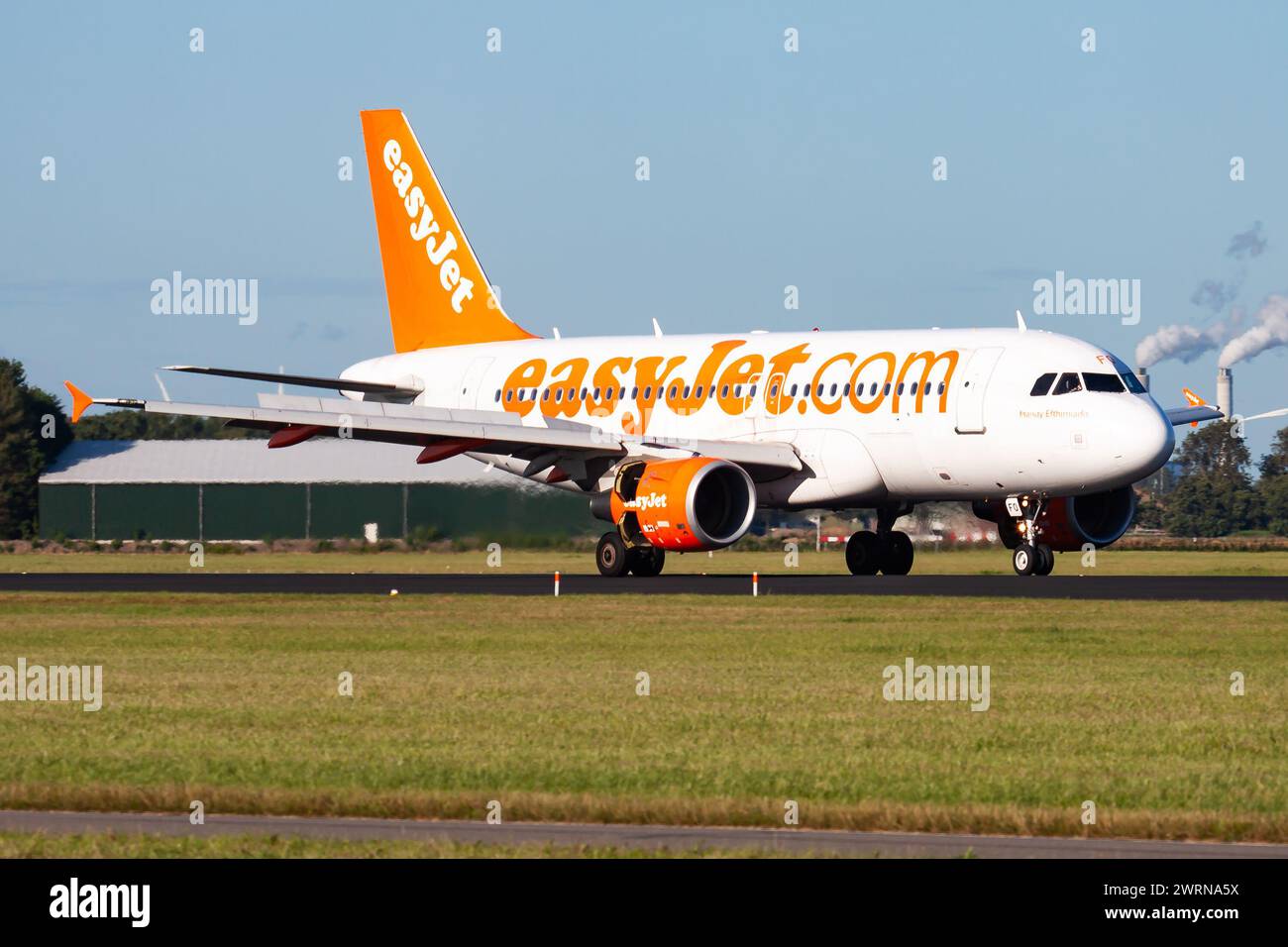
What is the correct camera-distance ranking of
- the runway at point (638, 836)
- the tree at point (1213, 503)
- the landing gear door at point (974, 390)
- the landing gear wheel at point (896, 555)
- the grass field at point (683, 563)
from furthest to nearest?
the tree at point (1213, 503) < the grass field at point (683, 563) < the landing gear wheel at point (896, 555) < the landing gear door at point (974, 390) < the runway at point (638, 836)

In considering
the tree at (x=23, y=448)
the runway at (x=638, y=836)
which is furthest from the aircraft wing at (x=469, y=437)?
the tree at (x=23, y=448)

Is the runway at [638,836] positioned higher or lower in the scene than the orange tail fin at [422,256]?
lower

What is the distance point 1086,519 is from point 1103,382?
456 cm

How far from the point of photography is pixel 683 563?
54.1m

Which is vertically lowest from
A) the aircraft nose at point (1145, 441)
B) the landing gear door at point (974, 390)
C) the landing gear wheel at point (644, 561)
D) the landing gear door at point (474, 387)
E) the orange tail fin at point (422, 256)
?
the landing gear wheel at point (644, 561)

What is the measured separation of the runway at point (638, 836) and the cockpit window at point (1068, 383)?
86.5 ft

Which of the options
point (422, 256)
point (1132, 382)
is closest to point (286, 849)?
point (1132, 382)

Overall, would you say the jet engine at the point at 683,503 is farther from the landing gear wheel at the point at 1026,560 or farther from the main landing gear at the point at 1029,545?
the landing gear wheel at the point at 1026,560

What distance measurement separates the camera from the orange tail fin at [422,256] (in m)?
52.7

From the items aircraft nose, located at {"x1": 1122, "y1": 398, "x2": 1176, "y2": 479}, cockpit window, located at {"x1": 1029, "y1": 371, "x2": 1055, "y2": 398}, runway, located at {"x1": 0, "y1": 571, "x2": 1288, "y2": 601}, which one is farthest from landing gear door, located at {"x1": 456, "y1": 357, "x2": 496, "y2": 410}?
aircraft nose, located at {"x1": 1122, "y1": 398, "x2": 1176, "y2": 479}

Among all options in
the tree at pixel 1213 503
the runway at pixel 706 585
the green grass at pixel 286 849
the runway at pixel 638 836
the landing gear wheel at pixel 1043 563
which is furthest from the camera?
the tree at pixel 1213 503

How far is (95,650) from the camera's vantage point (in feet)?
86.1

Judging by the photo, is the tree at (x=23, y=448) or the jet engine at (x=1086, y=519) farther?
the tree at (x=23, y=448)
